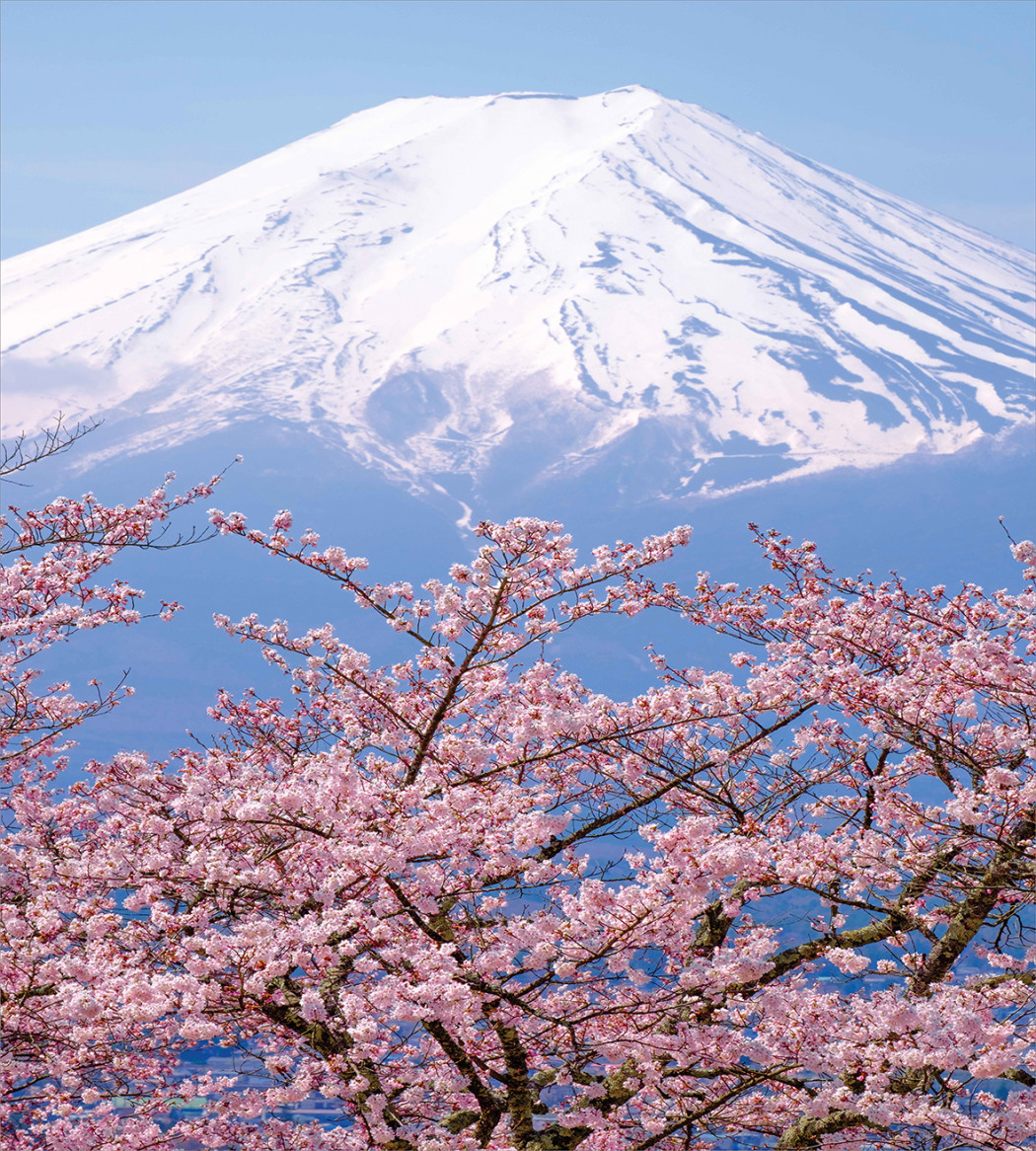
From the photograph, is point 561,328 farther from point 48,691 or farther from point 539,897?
point 539,897

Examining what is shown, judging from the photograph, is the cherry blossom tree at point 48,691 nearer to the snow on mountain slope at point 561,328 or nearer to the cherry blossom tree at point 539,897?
the cherry blossom tree at point 539,897

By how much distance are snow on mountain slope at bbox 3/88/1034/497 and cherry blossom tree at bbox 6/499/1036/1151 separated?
147m

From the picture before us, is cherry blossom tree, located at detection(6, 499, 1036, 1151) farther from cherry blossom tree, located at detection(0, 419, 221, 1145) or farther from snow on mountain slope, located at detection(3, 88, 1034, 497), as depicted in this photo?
snow on mountain slope, located at detection(3, 88, 1034, 497)

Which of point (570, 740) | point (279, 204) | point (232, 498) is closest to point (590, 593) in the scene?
point (570, 740)

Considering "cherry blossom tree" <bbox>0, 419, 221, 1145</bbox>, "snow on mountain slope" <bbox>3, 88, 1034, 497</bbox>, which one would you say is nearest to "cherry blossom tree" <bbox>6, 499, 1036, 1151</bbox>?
"cherry blossom tree" <bbox>0, 419, 221, 1145</bbox>

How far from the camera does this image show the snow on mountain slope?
156m

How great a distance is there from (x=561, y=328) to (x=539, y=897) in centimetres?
15526

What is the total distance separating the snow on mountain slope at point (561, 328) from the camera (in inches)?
6161

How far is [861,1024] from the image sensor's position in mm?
5379

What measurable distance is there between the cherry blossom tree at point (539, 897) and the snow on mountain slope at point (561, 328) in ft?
481

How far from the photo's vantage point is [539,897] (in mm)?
6324

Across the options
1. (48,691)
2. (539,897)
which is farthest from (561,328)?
(539,897)

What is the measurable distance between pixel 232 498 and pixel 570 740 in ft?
497

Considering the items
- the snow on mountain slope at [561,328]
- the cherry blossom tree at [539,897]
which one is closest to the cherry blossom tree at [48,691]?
the cherry blossom tree at [539,897]
